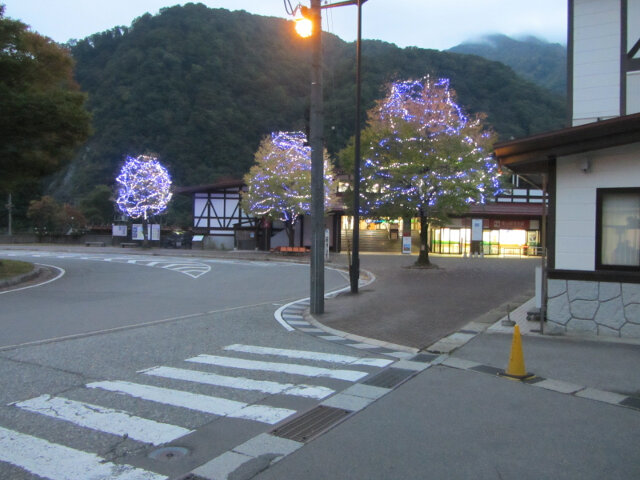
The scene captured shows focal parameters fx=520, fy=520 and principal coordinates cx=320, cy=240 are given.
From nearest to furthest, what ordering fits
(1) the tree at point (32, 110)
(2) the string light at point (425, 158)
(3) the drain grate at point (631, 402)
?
(3) the drain grate at point (631, 402) < (1) the tree at point (32, 110) < (2) the string light at point (425, 158)

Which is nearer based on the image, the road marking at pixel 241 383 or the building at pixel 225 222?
the road marking at pixel 241 383

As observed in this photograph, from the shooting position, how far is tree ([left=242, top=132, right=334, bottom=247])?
34.3 m

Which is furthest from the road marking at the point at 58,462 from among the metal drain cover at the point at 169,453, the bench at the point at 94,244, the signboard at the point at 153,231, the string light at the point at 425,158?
the bench at the point at 94,244

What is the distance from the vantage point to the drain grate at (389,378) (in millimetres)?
6123

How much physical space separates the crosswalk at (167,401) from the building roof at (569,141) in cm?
450

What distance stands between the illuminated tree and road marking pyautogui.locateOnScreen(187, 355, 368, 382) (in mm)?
38999

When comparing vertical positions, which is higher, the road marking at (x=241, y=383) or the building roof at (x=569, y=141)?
the building roof at (x=569, y=141)

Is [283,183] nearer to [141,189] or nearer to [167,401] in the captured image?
[141,189]

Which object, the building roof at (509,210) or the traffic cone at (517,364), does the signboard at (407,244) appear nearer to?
the building roof at (509,210)

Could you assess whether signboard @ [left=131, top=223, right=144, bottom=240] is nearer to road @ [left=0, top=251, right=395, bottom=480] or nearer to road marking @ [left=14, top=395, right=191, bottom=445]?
road @ [left=0, top=251, right=395, bottom=480]

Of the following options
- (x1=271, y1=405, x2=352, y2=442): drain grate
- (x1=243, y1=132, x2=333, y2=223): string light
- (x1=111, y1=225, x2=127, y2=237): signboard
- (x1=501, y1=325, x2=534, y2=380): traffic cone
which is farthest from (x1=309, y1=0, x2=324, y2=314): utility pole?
(x1=111, y1=225, x2=127, y2=237): signboard

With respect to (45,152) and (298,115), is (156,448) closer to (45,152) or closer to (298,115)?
(45,152)

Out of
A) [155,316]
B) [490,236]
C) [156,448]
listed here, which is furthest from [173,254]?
[156,448]

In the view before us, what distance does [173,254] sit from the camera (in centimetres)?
3647
